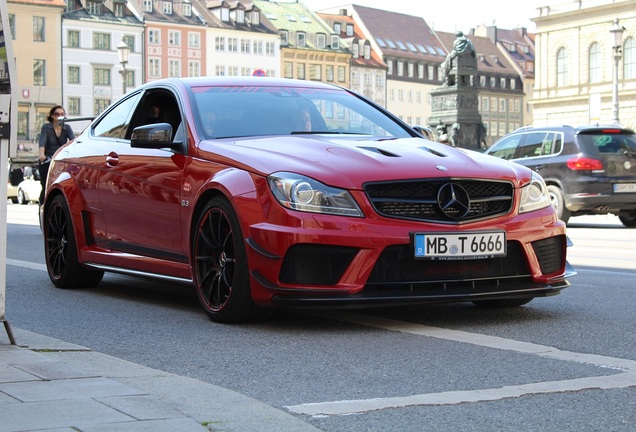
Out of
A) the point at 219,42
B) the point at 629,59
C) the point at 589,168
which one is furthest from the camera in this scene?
the point at 219,42

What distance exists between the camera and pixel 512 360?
219 inches

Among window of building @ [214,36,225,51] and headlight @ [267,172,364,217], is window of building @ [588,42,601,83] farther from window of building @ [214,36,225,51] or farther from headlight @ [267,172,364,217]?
headlight @ [267,172,364,217]

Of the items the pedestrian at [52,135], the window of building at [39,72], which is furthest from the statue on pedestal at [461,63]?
the window of building at [39,72]

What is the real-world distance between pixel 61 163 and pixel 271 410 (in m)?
5.70

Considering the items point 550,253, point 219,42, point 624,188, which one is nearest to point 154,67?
point 219,42

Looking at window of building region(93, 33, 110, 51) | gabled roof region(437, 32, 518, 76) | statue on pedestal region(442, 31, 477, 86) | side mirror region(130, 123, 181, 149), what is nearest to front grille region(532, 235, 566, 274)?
side mirror region(130, 123, 181, 149)

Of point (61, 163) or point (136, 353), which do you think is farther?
point (61, 163)

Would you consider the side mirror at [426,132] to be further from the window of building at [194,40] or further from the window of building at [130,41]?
the window of building at [194,40]

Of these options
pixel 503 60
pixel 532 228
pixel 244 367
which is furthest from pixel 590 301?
pixel 503 60

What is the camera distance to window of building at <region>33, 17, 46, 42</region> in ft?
319

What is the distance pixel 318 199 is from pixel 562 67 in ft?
301

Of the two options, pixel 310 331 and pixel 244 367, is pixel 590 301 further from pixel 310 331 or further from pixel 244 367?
pixel 244 367

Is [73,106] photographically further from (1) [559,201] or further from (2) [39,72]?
(1) [559,201]

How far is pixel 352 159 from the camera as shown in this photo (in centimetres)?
675
